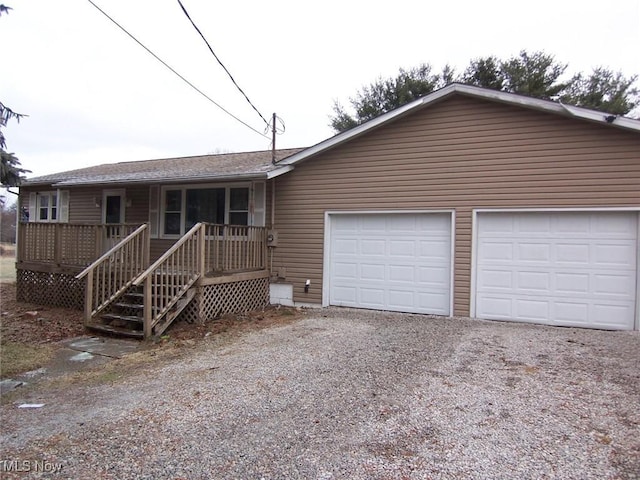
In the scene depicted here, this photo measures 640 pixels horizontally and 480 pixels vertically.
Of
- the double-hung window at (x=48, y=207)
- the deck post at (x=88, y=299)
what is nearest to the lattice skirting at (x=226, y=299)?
the deck post at (x=88, y=299)

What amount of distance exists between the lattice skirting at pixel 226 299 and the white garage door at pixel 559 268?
458cm

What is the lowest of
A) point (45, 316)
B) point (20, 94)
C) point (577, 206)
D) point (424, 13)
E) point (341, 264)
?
point (45, 316)

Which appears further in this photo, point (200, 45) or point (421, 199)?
point (200, 45)

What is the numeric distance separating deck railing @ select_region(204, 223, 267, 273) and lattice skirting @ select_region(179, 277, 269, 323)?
0.34 m

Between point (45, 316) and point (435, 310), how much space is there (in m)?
8.13

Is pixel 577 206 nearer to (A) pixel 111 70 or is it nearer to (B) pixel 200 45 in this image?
(B) pixel 200 45

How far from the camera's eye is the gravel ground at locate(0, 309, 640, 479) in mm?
2707

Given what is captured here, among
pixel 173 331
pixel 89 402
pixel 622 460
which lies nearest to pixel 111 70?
pixel 173 331

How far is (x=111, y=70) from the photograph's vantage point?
11078 millimetres

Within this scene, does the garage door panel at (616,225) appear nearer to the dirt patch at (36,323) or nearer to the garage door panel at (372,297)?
the garage door panel at (372,297)

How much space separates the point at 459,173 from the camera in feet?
25.7

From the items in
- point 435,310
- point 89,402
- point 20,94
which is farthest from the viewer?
point 20,94

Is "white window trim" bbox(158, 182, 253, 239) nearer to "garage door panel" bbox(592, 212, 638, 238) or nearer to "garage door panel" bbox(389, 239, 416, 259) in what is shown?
"garage door panel" bbox(389, 239, 416, 259)

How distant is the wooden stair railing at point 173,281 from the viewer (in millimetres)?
6535
